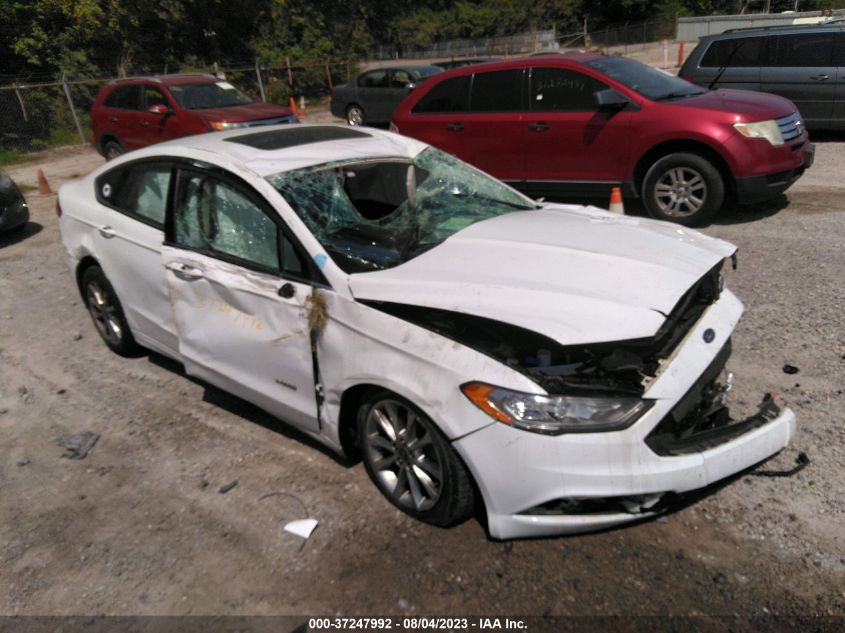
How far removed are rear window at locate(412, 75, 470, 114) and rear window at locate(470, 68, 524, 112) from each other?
4.8 inches

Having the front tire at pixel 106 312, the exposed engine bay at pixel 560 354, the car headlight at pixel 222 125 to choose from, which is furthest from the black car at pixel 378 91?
the exposed engine bay at pixel 560 354

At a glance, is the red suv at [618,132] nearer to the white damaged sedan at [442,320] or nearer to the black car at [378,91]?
the white damaged sedan at [442,320]

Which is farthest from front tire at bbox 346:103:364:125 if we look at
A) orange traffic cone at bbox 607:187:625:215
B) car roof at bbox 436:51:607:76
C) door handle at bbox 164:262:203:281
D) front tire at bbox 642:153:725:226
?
door handle at bbox 164:262:203:281

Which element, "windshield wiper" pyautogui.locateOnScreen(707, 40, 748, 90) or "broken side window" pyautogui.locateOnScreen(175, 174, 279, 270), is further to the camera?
"windshield wiper" pyautogui.locateOnScreen(707, 40, 748, 90)

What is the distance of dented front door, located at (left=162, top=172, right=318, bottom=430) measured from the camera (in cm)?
333

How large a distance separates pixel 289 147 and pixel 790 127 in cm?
545

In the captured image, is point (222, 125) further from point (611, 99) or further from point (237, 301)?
point (237, 301)

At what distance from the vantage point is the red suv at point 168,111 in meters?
11.4

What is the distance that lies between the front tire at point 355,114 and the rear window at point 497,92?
9842 mm

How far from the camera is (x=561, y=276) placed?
3008 millimetres

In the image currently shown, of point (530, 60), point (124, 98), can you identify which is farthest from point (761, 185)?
point (124, 98)

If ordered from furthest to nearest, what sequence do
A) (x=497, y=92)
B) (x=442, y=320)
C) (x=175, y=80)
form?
(x=175, y=80), (x=497, y=92), (x=442, y=320)

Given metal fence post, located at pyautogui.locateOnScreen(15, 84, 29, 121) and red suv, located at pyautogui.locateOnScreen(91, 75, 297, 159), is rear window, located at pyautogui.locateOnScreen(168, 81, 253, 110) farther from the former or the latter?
metal fence post, located at pyautogui.locateOnScreen(15, 84, 29, 121)

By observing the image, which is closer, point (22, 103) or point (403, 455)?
point (403, 455)
